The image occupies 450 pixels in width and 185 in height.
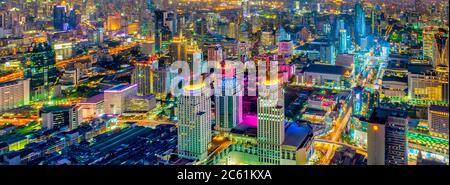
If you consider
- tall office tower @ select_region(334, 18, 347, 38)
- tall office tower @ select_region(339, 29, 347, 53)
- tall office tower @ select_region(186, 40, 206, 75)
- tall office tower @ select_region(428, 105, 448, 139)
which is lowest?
tall office tower @ select_region(428, 105, 448, 139)

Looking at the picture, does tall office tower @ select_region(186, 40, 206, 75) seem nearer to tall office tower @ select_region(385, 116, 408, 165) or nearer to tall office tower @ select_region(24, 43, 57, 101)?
tall office tower @ select_region(24, 43, 57, 101)

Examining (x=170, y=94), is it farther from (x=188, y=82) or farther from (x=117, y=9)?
(x=117, y=9)

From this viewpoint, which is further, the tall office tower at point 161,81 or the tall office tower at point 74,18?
the tall office tower at point 74,18

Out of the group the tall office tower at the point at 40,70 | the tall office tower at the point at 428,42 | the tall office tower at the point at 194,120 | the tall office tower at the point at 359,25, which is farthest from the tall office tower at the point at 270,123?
the tall office tower at the point at 359,25

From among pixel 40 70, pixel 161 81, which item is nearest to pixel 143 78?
pixel 161 81

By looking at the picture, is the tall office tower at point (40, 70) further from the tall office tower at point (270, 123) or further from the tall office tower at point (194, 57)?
the tall office tower at point (270, 123)

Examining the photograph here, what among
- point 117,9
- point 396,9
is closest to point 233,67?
point 396,9

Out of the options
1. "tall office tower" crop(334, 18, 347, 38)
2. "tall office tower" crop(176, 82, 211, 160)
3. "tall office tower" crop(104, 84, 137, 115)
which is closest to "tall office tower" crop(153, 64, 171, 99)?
"tall office tower" crop(104, 84, 137, 115)
